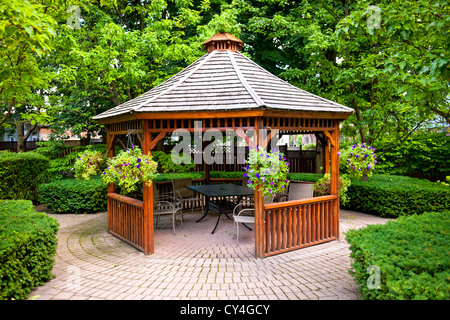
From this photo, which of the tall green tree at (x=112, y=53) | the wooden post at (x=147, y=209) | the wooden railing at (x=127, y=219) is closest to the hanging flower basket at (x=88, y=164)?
the wooden railing at (x=127, y=219)

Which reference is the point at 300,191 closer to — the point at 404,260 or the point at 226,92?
the point at 226,92

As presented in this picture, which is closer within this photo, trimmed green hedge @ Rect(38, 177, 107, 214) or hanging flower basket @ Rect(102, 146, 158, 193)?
hanging flower basket @ Rect(102, 146, 158, 193)

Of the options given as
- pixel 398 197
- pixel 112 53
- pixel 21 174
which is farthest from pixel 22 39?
pixel 398 197

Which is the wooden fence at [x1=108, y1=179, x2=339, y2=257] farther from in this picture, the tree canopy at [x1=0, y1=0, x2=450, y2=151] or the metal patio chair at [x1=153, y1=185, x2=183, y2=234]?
the tree canopy at [x1=0, y1=0, x2=450, y2=151]

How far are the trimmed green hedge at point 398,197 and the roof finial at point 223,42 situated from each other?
18.7 feet

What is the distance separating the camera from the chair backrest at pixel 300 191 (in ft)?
23.2

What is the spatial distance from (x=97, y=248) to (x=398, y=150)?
Result: 1136 cm

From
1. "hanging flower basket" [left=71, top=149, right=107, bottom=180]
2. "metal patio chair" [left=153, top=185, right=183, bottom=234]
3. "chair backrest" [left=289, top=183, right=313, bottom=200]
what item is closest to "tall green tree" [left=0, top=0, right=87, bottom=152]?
"hanging flower basket" [left=71, top=149, right=107, bottom=180]

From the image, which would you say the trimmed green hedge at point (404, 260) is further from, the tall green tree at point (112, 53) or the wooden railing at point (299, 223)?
the tall green tree at point (112, 53)

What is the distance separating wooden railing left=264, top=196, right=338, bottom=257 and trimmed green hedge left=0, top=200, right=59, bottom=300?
3.80 m

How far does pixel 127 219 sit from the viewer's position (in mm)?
6633

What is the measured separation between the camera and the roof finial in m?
7.93

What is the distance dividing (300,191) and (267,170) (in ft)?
8.33
